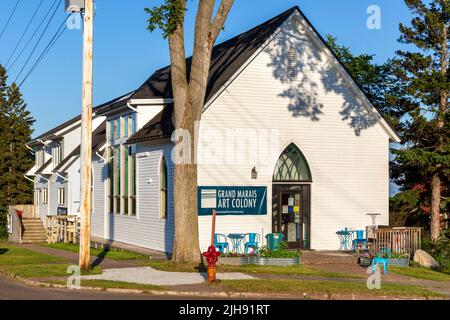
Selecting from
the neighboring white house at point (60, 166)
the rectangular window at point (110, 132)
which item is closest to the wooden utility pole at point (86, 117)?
the rectangular window at point (110, 132)

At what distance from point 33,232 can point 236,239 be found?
1541 centimetres

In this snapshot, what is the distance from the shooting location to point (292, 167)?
2970 cm

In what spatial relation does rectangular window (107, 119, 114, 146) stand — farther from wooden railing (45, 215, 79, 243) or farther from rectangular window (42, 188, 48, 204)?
rectangular window (42, 188, 48, 204)

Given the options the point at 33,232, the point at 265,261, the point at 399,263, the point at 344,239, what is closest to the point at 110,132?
the point at 33,232

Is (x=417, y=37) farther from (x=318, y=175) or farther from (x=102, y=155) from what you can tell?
(x=102, y=155)

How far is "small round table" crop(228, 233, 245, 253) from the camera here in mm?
27692

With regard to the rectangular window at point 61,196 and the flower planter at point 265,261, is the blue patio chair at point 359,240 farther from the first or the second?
the rectangular window at point 61,196

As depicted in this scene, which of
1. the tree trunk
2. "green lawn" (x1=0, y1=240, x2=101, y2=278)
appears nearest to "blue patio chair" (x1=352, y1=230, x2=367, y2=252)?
the tree trunk

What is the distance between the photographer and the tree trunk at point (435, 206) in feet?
107

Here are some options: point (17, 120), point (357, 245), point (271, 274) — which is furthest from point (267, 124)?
point (17, 120)

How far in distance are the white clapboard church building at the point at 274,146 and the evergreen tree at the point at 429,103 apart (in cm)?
209

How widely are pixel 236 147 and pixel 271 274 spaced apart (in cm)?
740

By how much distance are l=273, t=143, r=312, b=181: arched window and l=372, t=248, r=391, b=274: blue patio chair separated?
503cm
